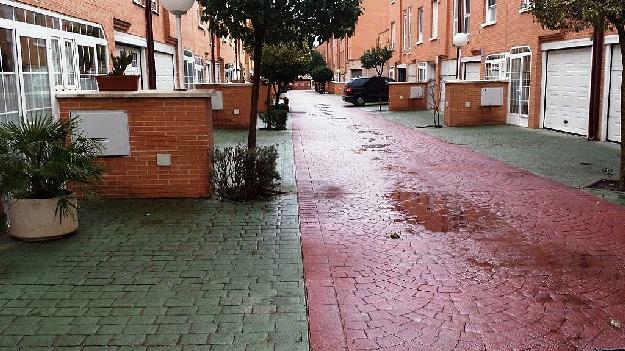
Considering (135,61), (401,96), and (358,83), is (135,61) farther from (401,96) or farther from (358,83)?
(358,83)

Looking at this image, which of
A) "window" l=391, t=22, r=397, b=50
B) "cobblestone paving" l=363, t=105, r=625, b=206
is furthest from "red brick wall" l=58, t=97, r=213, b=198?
"window" l=391, t=22, r=397, b=50

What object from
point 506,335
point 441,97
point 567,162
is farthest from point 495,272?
point 441,97

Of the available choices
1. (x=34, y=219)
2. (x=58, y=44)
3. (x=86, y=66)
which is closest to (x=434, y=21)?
(x=86, y=66)

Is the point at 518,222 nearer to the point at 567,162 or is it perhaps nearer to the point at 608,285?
the point at 608,285

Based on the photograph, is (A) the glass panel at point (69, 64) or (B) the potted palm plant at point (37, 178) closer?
(B) the potted palm plant at point (37, 178)

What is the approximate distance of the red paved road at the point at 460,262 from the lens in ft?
13.3

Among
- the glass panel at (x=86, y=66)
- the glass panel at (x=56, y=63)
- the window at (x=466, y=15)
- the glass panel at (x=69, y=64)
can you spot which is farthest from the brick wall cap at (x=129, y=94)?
the window at (x=466, y=15)

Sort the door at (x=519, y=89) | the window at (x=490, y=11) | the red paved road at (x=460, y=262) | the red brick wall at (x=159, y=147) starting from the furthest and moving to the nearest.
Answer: the window at (x=490, y=11) < the door at (x=519, y=89) < the red brick wall at (x=159, y=147) < the red paved road at (x=460, y=262)

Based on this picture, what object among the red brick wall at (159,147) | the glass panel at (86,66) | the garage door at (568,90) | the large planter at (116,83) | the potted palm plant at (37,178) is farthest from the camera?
the garage door at (568,90)

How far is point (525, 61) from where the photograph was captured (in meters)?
18.6

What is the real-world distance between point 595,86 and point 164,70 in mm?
12382

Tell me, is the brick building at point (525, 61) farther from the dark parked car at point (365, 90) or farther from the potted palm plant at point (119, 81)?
the potted palm plant at point (119, 81)

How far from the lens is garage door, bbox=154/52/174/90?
1756cm

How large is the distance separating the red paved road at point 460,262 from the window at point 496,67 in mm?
10825
